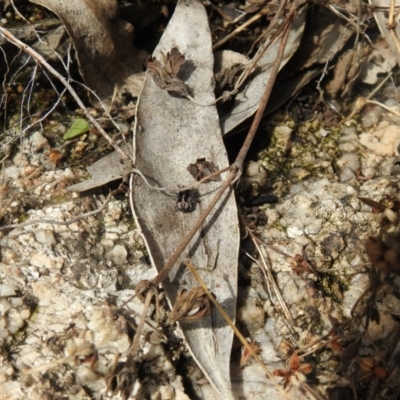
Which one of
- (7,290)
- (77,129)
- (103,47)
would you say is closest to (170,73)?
(103,47)

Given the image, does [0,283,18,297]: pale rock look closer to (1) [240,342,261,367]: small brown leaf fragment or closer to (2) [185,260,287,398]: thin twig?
Answer: (2) [185,260,287,398]: thin twig

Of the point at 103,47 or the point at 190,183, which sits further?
the point at 103,47

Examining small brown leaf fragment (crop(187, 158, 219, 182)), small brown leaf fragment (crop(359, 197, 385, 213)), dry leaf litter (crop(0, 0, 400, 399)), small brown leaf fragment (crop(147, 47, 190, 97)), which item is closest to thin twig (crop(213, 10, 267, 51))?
small brown leaf fragment (crop(147, 47, 190, 97))

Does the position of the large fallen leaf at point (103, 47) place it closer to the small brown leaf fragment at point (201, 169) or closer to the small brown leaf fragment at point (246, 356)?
the small brown leaf fragment at point (201, 169)

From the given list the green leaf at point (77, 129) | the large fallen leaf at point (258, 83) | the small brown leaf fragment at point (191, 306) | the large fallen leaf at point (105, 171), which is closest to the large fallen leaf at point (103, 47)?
the green leaf at point (77, 129)

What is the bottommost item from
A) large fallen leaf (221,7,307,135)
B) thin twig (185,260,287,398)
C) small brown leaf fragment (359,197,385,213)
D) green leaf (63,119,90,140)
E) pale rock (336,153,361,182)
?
thin twig (185,260,287,398)

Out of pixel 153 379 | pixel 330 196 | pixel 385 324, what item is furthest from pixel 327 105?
pixel 153 379

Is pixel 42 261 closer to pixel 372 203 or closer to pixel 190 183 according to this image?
pixel 190 183
